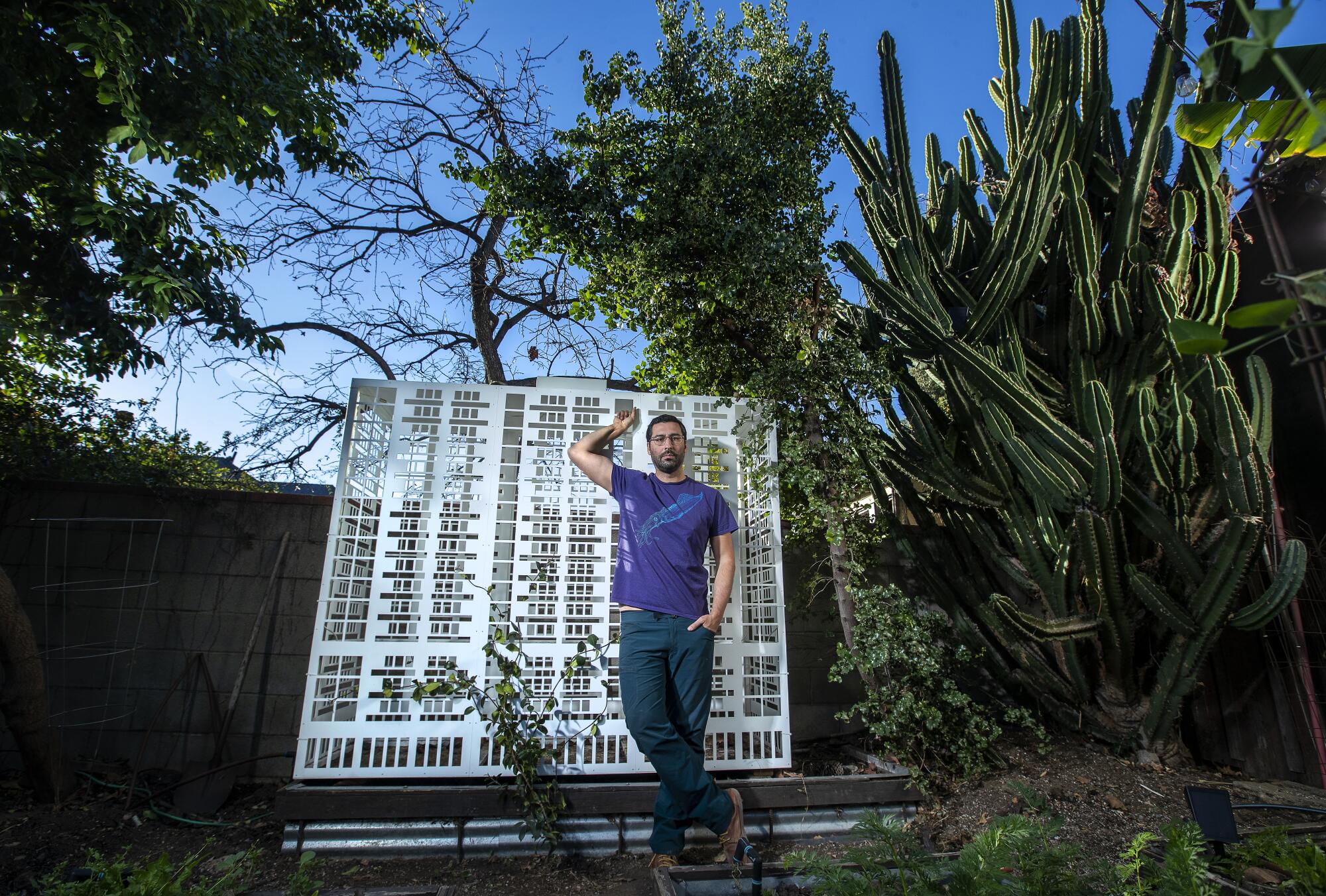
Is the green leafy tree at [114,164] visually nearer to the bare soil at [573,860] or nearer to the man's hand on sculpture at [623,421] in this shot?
the bare soil at [573,860]

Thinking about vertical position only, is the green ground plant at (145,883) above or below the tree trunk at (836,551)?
below

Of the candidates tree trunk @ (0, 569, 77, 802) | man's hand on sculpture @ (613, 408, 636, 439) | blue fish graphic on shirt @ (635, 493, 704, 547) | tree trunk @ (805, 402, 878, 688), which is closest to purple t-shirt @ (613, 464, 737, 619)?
blue fish graphic on shirt @ (635, 493, 704, 547)

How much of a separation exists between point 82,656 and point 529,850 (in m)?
2.87

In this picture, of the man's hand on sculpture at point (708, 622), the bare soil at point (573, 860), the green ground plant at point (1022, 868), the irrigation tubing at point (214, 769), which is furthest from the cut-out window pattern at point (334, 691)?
the green ground plant at point (1022, 868)

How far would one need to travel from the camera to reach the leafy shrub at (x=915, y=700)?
331cm

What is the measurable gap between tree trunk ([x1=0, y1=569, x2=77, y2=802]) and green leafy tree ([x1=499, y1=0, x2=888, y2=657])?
338 cm

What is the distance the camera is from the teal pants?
104 inches

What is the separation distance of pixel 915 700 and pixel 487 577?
205 centimetres

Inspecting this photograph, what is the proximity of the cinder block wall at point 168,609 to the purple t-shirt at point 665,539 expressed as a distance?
1.58m

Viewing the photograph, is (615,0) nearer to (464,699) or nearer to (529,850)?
(464,699)

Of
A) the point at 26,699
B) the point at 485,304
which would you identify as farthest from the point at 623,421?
the point at 485,304

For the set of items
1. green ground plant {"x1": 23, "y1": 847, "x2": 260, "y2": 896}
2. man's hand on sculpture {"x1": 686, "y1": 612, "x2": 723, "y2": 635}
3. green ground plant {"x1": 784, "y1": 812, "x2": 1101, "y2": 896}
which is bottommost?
green ground plant {"x1": 23, "y1": 847, "x2": 260, "y2": 896}

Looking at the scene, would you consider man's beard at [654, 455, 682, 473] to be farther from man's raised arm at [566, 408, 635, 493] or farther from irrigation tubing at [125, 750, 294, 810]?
irrigation tubing at [125, 750, 294, 810]

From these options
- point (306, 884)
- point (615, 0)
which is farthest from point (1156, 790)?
point (615, 0)
